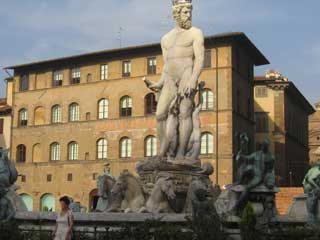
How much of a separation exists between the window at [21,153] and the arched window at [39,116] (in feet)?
8.20

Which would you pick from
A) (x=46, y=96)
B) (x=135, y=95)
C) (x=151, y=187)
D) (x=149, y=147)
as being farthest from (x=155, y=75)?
(x=151, y=187)

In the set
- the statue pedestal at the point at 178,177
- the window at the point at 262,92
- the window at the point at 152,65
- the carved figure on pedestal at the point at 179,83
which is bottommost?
the statue pedestal at the point at 178,177

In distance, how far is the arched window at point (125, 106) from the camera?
177 ft

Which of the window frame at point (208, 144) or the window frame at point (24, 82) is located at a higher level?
the window frame at point (24, 82)

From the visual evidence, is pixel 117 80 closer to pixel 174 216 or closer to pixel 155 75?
pixel 155 75

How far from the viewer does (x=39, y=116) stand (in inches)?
2306

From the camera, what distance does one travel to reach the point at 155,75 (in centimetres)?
5300

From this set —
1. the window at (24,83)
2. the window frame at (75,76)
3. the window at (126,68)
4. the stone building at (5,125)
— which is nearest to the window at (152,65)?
the window at (126,68)

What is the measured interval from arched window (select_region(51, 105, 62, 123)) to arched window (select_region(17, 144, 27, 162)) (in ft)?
12.5

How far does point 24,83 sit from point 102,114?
902 cm

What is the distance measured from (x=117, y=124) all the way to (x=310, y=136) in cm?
4572

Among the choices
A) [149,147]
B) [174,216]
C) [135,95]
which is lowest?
[174,216]

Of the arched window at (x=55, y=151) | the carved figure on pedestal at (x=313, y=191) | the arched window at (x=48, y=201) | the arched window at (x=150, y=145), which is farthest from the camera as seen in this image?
the arched window at (x=55, y=151)

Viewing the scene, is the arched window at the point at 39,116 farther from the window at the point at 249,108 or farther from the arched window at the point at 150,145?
the window at the point at 249,108
